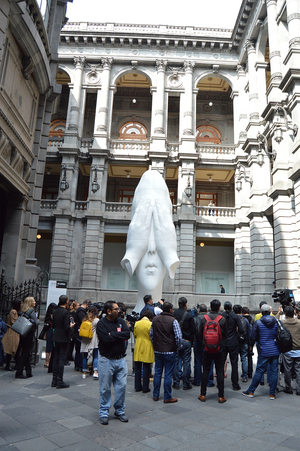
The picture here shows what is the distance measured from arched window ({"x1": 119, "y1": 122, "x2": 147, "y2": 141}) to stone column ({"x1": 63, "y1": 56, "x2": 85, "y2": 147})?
4.95 m

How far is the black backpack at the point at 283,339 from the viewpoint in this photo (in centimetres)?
642

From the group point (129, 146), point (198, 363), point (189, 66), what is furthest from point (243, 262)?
point (198, 363)

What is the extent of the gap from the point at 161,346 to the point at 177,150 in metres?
21.5

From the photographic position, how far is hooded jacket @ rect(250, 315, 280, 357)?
21.0 feet

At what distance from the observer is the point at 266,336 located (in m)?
6.49

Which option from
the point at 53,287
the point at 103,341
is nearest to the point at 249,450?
the point at 103,341

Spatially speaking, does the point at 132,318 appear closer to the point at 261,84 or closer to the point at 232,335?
the point at 232,335

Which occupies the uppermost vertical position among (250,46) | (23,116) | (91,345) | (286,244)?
(250,46)

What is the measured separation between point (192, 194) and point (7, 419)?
69.1 ft

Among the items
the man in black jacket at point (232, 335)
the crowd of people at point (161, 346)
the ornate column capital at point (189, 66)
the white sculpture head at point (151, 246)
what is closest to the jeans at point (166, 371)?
the crowd of people at point (161, 346)

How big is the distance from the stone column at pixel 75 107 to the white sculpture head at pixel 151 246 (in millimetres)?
14801

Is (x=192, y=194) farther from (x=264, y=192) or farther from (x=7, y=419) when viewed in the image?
(x=7, y=419)

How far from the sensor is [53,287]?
14898 mm

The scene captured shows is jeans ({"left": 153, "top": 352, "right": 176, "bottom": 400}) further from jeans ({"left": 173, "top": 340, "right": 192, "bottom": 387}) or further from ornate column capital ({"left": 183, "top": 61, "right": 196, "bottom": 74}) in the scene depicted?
ornate column capital ({"left": 183, "top": 61, "right": 196, "bottom": 74})
